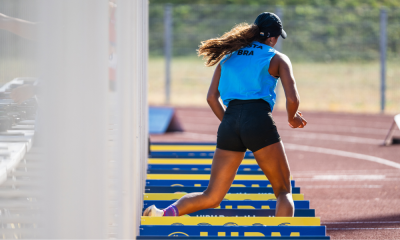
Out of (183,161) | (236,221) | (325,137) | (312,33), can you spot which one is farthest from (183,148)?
(312,33)

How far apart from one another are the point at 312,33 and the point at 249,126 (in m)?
15.4

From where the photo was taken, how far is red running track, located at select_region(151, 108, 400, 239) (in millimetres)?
5465

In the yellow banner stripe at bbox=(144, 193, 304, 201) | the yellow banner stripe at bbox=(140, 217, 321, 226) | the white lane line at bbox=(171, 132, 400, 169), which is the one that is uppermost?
the yellow banner stripe at bbox=(140, 217, 321, 226)

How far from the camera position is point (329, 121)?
1488cm

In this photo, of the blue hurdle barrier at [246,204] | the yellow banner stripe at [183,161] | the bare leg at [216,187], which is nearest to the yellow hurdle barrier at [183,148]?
the yellow banner stripe at [183,161]

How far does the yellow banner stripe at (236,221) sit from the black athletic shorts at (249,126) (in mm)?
505

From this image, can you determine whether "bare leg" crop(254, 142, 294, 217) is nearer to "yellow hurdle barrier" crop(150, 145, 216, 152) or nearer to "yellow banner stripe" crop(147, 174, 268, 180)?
"yellow banner stripe" crop(147, 174, 268, 180)

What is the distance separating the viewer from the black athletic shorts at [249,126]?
3.71 metres

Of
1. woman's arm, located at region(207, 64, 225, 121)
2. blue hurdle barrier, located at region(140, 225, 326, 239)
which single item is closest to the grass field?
woman's arm, located at region(207, 64, 225, 121)

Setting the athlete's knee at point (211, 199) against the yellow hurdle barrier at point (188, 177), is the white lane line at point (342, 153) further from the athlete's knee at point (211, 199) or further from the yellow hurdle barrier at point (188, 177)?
the athlete's knee at point (211, 199)

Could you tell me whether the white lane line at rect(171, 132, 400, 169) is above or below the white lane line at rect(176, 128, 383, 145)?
above

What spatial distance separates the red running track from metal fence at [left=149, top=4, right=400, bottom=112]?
9.62 ft

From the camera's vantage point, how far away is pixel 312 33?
60.2 feet

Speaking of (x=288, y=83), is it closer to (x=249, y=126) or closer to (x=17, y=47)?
(x=249, y=126)
